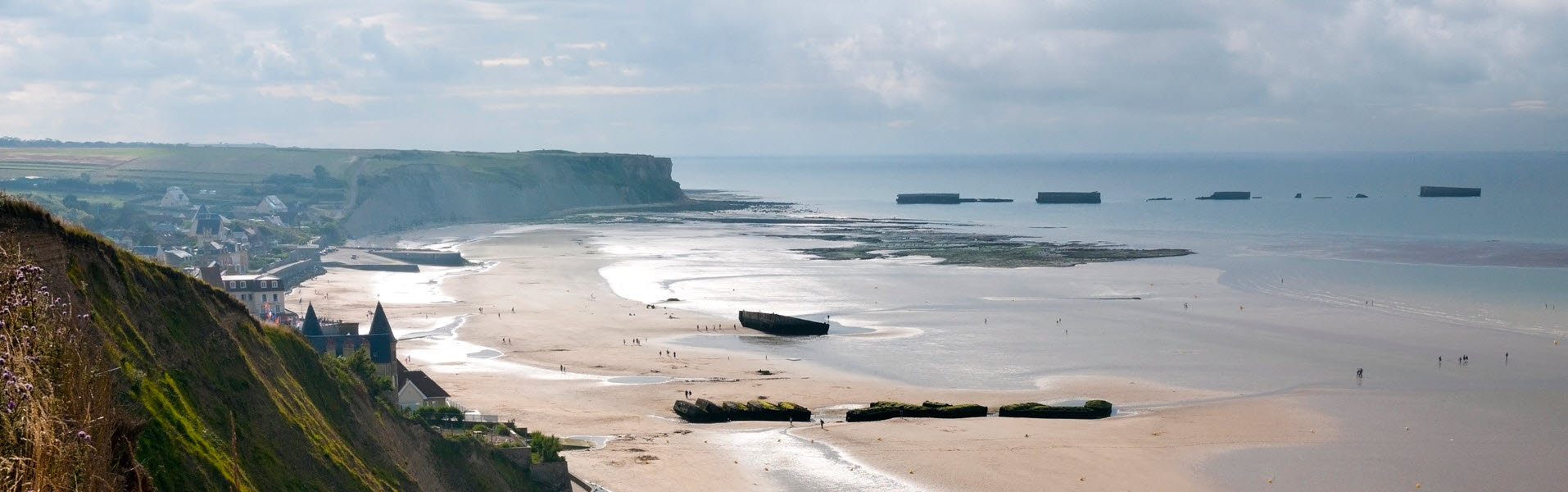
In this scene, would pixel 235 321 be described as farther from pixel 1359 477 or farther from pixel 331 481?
pixel 1359 477

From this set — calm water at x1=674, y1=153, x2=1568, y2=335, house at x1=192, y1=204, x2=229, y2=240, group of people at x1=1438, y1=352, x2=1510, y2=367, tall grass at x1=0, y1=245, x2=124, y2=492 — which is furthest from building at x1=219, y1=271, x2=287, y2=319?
calm water at x1=674, y1=153, x2=1568, y2=335

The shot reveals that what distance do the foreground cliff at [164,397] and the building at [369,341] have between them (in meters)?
11.0

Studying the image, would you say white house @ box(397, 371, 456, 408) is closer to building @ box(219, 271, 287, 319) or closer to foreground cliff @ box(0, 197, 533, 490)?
foreground cliff @ box(0, 197, 533, 490)

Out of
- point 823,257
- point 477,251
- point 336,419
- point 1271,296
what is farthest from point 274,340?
point 477,251

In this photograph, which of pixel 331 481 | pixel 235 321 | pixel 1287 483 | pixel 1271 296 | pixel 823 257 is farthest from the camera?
pixel 823 257

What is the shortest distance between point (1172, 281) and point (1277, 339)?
2575 centimetres

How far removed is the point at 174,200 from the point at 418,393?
132 metres

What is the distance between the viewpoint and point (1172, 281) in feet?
281

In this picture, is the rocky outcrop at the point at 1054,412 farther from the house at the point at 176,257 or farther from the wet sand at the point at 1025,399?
the house at the point at 176,257

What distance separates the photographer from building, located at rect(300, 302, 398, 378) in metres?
39.2

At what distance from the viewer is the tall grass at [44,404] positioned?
27.7 feet

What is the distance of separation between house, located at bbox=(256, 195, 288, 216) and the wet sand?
7692cm

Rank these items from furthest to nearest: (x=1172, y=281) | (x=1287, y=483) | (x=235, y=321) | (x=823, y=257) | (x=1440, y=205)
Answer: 1. (x=1440, y=205)
2. (x=823, y=257)
3. (x=1172, y=281)
4. (x=1287, y=483)
5. (x=235, y=321)

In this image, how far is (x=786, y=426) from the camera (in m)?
42.6
